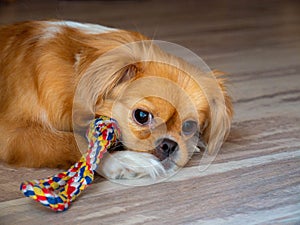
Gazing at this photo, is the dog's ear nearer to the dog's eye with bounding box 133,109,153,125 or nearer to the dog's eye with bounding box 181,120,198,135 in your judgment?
the dog's eye with bounding box 181,120,198,135

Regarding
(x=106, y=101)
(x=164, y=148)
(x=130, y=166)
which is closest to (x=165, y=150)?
(x=164, y=148)

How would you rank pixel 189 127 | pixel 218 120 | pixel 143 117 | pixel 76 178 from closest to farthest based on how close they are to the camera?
pixel 76 178
pixel 143 117
pixel 189 127
pixel 218 120

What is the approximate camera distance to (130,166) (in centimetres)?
186

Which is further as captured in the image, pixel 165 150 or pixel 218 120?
pixel 218 120

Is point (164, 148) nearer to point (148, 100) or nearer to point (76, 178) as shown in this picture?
point (148, 100)

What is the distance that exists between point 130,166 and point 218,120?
0.38 metres

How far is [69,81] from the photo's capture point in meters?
1.93

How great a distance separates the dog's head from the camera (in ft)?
6.06

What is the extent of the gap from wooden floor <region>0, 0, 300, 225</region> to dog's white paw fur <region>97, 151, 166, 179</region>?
36 millimetres

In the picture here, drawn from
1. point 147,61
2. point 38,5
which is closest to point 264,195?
point 147,61

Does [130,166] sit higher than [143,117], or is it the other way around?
[143,117]

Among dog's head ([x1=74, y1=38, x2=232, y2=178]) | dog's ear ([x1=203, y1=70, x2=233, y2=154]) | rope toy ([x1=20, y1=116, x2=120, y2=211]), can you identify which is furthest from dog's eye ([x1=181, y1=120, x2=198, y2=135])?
rope toy ([x1=20, y1=116, x2=120, y2=211])

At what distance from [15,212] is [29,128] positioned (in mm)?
401

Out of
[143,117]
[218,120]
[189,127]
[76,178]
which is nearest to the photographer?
[76,178]
